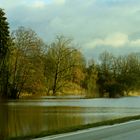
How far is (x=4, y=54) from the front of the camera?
85.9 meters

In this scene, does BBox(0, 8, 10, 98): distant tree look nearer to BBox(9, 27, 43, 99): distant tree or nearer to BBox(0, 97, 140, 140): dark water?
BBox(9, 27, 43, 99): distant tree

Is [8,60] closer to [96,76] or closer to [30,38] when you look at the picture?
[30,38]

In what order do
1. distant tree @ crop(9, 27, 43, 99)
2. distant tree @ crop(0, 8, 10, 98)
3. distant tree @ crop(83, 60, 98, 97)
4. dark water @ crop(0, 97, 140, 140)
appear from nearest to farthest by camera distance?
dark water @ crop(0, 97, 140, 140) < distant tree @ crop(0, 8, 10, 98) < distant tree @ crop(9, 27, 43, 99) < distant tree @ crop(83, 60, 98, 97)

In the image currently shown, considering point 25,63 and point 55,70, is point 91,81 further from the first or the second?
point 25,63

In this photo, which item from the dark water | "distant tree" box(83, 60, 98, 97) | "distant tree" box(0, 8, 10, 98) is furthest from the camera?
"distant tree" box(83, 60, 98, 97)

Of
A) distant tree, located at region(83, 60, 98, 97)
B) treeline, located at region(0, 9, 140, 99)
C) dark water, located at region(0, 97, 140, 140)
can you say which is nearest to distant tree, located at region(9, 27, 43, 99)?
treeline, located at region(0, 9, 140, 99)

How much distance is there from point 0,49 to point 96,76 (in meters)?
35.1

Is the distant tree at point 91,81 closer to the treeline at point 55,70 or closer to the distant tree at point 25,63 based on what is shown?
the treeline at point 55,70

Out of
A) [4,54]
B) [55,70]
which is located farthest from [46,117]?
[55,70]

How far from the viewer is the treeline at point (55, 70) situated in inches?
3594

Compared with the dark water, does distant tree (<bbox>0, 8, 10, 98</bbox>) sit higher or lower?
higher

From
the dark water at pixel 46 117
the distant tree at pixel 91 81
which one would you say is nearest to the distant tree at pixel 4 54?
the distant tree at pixel 91 81

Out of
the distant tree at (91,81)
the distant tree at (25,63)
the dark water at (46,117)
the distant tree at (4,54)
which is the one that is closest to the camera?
the dark water at (46,117)

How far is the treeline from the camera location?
91.3 metres
